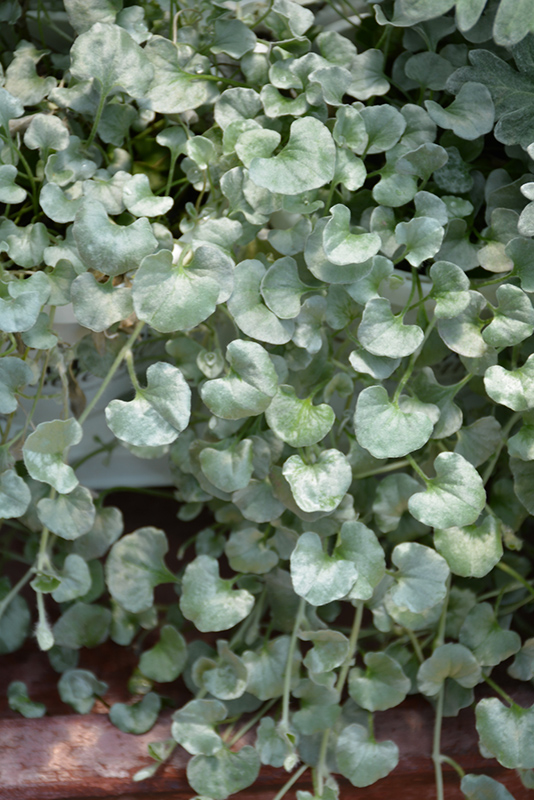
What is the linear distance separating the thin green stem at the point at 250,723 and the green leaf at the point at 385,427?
337mm

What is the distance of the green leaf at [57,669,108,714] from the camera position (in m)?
0.76

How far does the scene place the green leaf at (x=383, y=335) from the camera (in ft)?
1.84

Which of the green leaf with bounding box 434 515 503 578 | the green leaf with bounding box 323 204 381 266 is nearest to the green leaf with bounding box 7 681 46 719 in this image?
the green leaf with bounding box 434 515 503 578

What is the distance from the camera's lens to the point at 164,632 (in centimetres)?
73

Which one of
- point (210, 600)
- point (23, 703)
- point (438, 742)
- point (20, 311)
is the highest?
point (20, 311)

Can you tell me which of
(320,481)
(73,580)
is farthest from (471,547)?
(73,580)

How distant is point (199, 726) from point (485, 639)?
29 centimetres

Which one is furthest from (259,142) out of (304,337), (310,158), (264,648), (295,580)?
(264,648)

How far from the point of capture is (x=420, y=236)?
0.58m

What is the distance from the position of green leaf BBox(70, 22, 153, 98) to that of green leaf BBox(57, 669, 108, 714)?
1.97 ft

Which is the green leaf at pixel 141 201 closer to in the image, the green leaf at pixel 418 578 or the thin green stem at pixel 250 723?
the green leaf at pixel 418 578

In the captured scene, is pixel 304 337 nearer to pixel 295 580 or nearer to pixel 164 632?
pixel 295 580

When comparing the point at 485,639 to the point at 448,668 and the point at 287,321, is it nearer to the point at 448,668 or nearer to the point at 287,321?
the point at 448,668

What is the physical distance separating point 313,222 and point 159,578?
0.38 meters
